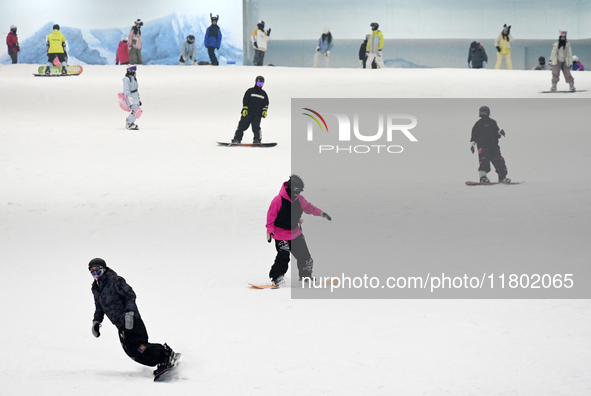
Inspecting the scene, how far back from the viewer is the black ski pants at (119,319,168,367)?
482cm

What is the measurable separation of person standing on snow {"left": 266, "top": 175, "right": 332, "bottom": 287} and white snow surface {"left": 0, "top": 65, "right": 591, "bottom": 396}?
0.32 meters

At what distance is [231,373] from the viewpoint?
489 cm

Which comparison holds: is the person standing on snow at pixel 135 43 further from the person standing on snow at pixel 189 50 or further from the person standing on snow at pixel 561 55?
the person standing on snow at pixel 561 55

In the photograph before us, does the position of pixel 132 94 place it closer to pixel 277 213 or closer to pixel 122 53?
pixel 277 213

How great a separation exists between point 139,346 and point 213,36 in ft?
71.6

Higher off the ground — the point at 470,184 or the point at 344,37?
the point at 344,37

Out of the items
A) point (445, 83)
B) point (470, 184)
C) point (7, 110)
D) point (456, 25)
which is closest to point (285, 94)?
point (445, 83)

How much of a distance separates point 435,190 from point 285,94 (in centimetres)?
1006

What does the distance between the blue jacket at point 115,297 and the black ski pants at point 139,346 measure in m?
0.06

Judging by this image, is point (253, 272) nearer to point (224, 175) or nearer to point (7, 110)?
point (224, 175)

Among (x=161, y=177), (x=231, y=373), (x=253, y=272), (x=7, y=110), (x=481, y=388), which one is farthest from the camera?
(x=7, y=110)

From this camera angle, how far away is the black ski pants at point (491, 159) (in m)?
10.9

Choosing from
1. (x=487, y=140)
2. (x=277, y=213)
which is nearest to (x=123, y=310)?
(x=277, y=213)

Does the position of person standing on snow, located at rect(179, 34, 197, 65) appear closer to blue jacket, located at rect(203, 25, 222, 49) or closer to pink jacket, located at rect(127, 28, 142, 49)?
blue jacket, located at rect(203, 25, 222, 49)
